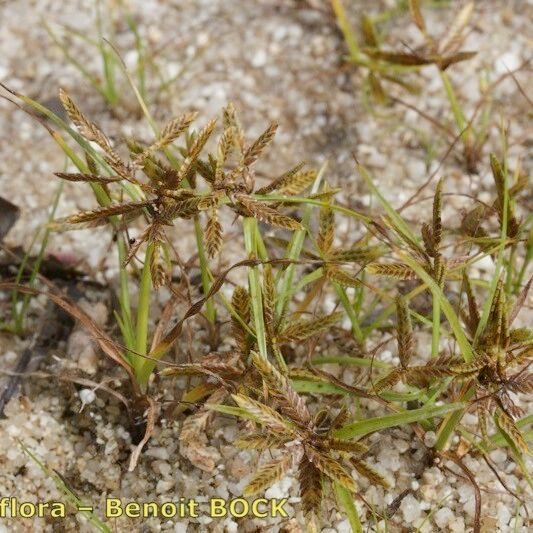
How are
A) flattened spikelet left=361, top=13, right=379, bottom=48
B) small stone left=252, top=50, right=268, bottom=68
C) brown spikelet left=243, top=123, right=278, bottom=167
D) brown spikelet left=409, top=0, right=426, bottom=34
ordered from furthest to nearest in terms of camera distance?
1. small stone left=252, top=50, right=268, bottom=68
2. flattened spikelet left=361, top=13, right=379, bottom=48
3. brown spikelet left=409, top=0, right=426, bottom=34
4. brown spikelet left=243, top=123, right=278, bottom=167

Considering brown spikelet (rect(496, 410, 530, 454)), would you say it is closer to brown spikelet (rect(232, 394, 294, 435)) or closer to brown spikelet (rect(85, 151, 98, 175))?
brown spikelet (rect(232, 394, 294, 435))

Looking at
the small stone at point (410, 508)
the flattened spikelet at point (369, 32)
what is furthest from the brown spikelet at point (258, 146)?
the flattened spikelet at point (369, 32)

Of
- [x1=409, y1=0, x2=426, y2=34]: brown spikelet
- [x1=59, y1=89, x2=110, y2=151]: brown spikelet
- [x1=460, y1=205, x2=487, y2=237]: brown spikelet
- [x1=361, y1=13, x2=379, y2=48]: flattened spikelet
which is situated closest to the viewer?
[x1=59, y1=89, x2=110, y2=151]: brown spikelet

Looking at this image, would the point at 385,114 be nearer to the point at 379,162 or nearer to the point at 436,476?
the point at 379,162

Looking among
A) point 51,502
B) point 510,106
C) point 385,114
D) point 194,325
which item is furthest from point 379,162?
point 51,502

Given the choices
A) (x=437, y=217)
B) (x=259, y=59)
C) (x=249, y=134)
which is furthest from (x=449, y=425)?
(x=259, y=59)

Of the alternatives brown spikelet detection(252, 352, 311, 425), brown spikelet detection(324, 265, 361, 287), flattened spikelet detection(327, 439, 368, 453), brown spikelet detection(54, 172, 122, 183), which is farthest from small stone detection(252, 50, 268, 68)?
flattened spikelet detection(327, 439, 368, 453)

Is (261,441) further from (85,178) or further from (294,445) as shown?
(85,178)
